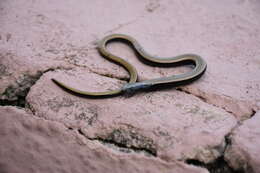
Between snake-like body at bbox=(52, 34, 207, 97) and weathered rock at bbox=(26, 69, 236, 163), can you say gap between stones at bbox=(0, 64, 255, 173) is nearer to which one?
weathered rock at bbox=(26, 69, 236, 163)

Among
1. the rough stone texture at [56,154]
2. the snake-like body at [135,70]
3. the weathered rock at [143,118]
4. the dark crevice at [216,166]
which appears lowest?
the rough stone texture at [56,154]

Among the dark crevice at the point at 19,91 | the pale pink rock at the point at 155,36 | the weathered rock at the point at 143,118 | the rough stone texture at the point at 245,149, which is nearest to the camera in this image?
the rough stone texture at the point at 245,149

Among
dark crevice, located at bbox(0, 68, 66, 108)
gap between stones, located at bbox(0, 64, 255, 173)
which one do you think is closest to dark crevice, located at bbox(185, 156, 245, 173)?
gap between stones, located at bbox(0, 64, 255, 173)

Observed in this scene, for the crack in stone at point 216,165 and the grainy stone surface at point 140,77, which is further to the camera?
the grainy stone surface at point 140,77

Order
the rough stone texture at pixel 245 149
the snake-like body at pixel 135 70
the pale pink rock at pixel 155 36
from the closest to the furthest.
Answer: the rough stone texture at pixel 245 149, the snake-like body at pixel 135 70, the pale pink rock at pixel 155 36

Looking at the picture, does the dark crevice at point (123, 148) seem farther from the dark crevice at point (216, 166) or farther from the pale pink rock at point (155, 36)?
the pale pink rock at point (155, 36)

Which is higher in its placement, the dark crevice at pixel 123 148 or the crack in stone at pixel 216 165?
the crack in stone at pixel 216 165

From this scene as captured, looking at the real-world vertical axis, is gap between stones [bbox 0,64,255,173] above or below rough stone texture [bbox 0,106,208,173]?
above

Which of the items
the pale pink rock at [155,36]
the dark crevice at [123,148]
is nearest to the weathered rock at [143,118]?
the dark crevice at [123,148]

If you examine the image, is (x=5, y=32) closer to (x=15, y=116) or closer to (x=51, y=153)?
(x=15, y=116)

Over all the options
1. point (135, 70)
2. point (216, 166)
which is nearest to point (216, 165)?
point (216, 166)
